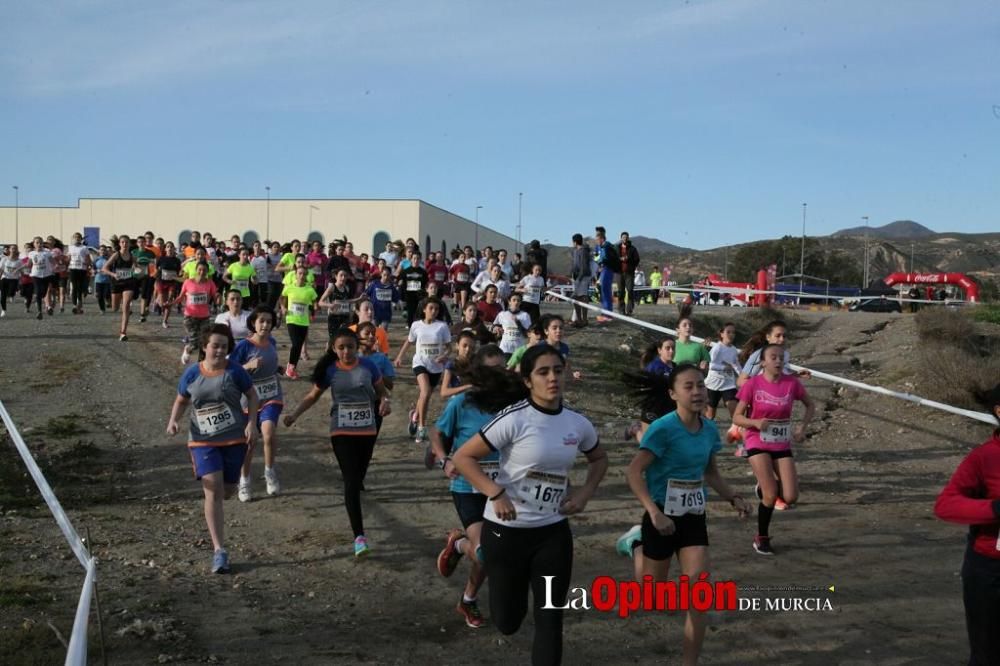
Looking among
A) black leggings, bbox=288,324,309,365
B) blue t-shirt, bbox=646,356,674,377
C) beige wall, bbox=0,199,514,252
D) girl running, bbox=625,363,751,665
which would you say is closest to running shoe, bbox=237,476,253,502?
black leggings, bbox=288,324,309,365

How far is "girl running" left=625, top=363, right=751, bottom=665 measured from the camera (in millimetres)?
5605

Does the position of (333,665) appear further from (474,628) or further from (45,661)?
(45,661)

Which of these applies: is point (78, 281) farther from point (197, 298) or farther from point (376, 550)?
point (376, 550)

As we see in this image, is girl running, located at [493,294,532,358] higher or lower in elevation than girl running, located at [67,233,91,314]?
lower

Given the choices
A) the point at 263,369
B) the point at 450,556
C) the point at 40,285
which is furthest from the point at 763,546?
the point at 40,285

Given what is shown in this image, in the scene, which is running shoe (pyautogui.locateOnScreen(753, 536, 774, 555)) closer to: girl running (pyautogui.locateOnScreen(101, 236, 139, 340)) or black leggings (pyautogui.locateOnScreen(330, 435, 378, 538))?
black leggings (pyautogui.locateOnScreen(330, 435, 378, 538))

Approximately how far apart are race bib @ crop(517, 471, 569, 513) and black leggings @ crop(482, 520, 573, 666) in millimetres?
119

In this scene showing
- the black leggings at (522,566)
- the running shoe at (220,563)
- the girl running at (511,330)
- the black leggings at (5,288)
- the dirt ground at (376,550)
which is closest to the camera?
→ the black leggings at (522,566)

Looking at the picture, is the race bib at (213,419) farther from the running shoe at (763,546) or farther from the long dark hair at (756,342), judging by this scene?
the long dark hair at (756,342)

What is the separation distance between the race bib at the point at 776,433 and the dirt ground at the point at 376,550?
3.17ft

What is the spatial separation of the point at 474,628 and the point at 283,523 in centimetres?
328

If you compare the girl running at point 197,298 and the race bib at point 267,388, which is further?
the girl running at point 197,298

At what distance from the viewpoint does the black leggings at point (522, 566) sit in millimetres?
4887

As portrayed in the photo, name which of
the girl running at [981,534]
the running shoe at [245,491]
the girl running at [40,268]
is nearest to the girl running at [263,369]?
the running shoe at [245,491]
